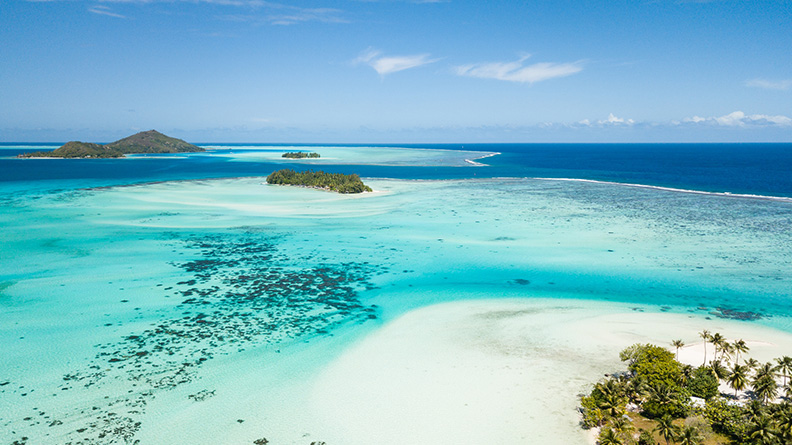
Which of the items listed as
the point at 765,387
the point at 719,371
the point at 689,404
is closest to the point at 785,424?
the point at 765,387

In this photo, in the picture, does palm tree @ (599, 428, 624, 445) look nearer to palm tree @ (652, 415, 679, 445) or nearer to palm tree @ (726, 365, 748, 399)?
palm tree @ (652, 415, 679, 445)

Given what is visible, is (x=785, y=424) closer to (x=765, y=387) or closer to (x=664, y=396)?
(x=765, y=387)

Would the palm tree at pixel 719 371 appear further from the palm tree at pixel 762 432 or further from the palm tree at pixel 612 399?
the palm tree at pixel 612 399

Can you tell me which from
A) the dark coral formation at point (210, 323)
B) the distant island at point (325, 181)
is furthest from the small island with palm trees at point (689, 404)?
the distant island at point (325, 181)

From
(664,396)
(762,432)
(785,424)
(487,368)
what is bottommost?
(487,368)

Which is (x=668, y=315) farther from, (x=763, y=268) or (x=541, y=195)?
(x=541, y=195)
